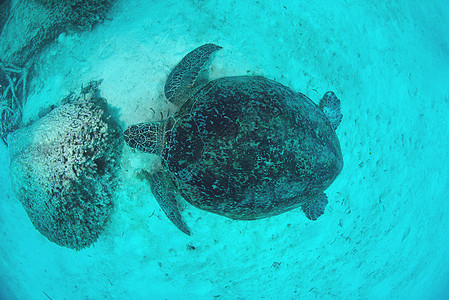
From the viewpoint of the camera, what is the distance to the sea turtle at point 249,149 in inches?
85.4

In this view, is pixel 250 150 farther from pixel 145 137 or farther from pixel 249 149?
pixel 145 137

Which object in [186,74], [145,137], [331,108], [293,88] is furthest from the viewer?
[293,88]

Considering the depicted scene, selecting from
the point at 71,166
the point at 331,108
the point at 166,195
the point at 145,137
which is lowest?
the point at 166,195

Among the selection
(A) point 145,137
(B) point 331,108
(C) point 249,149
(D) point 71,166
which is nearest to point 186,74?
(A) point 145,137

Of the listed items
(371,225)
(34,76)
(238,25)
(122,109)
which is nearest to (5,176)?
(34,76)

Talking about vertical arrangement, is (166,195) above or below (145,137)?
below

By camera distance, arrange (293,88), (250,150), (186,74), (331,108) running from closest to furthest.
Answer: (250,150) < (186,74) < (331,108) < (293,88)

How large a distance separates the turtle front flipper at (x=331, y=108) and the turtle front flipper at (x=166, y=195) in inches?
101

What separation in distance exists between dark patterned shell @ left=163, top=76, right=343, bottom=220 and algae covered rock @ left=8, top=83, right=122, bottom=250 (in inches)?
50.0

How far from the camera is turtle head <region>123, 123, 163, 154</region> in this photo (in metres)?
3.01

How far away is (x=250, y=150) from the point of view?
2146mm

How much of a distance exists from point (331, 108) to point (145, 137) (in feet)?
9.12

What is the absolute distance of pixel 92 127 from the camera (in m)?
3.18

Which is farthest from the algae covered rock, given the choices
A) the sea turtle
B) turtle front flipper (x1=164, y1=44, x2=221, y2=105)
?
the sea turtle
